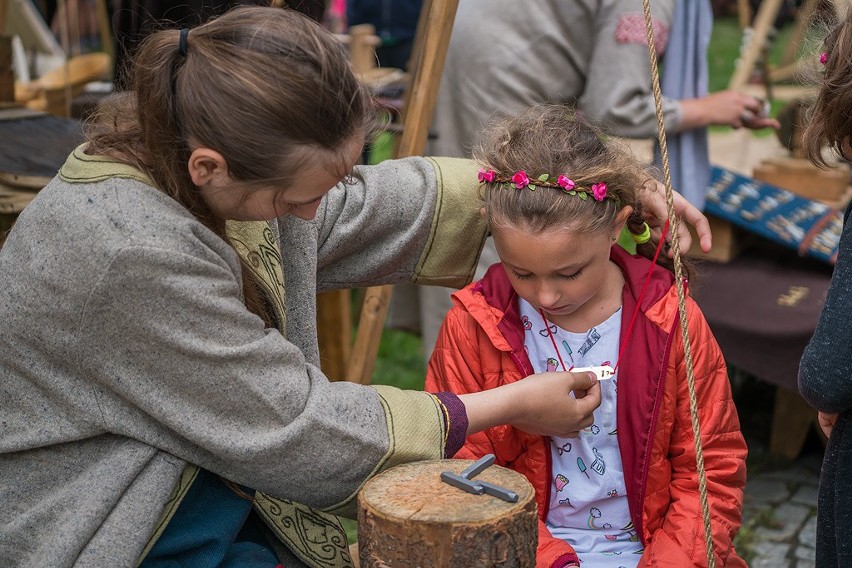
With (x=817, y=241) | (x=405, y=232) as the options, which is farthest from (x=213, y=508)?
(x=817, y=241)

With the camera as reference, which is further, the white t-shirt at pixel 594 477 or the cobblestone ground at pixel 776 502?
the cobblestone ground at pixel 776 502

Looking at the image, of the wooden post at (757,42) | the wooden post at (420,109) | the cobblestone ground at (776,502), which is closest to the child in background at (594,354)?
the wooden post at (420,109)

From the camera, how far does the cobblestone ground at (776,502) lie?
11.0 ft

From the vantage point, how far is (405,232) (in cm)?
228

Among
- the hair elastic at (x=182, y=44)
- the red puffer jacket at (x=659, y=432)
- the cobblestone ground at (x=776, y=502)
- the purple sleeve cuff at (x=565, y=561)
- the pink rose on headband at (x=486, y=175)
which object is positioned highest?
the hair elastic at (x=182, y=44)

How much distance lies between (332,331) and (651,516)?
5.85 ft

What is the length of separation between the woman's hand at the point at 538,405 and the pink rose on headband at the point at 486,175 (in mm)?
431

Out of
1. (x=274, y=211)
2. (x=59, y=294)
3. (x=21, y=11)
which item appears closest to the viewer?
(x=59, y=294)

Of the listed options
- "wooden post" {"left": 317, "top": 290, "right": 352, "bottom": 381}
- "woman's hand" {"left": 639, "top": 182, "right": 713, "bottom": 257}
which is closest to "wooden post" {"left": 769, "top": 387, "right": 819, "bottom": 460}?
"wooden post" {"left": 317, "top": 290, "right": 352, "bottom": 381}

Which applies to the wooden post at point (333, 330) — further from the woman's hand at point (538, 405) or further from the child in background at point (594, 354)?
the woman's hand at point (538, 405)

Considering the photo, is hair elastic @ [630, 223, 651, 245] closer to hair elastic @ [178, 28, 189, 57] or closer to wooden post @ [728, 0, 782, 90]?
hair elastic @ [178, 28, 189, 57]

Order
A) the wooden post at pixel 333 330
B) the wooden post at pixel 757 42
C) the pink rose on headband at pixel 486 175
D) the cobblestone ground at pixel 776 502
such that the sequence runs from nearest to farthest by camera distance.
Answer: the pink rose on headband at pixel 486 175 → the cobblestone ground at pixel 776 502 → the wooden post at pixel 333 330 → the wooden post at pixel 757 42

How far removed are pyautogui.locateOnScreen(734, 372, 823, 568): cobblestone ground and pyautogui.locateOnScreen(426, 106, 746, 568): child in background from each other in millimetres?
1365

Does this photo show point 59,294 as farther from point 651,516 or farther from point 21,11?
point 21,11
